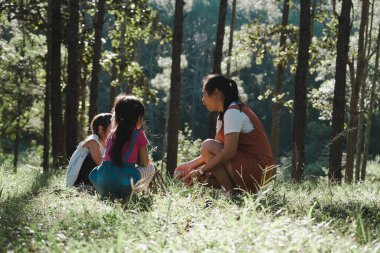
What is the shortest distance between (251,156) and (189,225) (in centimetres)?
244

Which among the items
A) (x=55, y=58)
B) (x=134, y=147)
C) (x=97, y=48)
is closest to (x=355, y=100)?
(x=97, y=48)

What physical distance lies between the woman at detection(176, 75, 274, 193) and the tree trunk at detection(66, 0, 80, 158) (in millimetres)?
7577

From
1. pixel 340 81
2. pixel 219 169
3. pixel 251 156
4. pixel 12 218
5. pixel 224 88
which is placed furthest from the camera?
pixel 340 81

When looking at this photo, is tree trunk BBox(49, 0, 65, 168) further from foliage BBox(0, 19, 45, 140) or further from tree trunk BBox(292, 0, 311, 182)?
tree trunk BBox(292, 0, 311, 182)

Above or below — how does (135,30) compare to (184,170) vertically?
above

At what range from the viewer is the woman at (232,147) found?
21.0 ft

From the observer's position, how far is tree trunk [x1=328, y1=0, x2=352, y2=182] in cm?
1085

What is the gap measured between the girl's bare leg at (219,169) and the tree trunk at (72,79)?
7.85 meters

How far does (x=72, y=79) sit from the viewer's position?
13.9 m

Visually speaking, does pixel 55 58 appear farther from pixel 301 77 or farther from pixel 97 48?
pixel 301 77

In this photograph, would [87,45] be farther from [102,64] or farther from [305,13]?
[305,13]

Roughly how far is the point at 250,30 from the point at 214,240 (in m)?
15.3

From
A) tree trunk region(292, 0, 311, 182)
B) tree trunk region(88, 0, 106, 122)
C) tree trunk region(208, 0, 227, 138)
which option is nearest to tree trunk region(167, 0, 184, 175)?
tree trunk region(208, 0, 227, 138)

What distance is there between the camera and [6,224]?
448 cm
